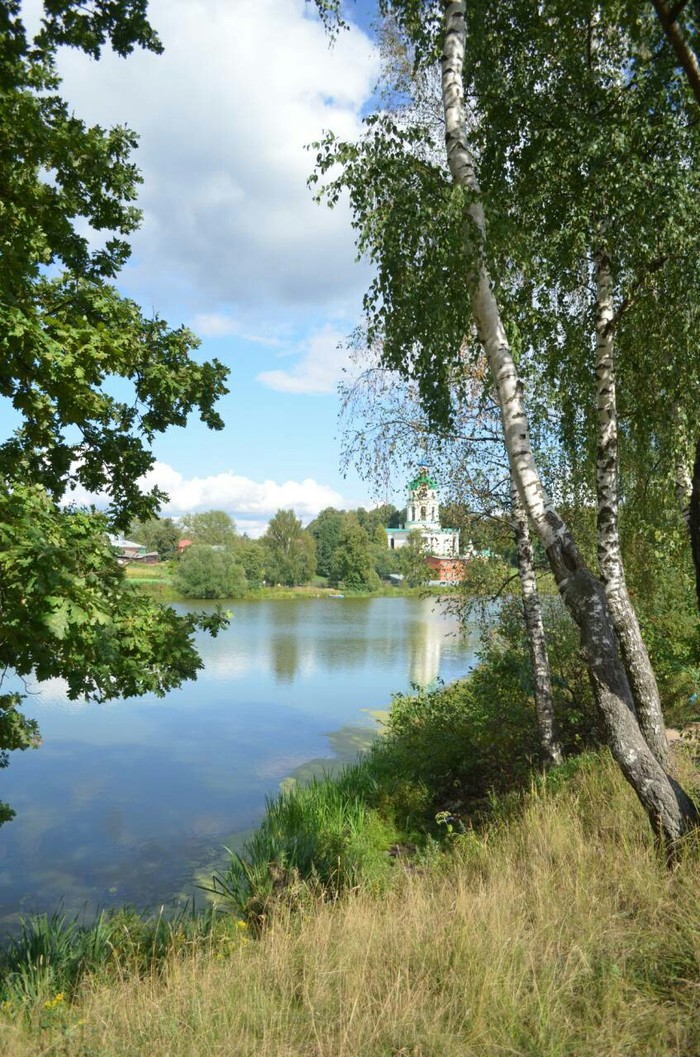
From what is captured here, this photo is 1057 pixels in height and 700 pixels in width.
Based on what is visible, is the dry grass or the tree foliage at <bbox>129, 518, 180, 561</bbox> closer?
the dry grass

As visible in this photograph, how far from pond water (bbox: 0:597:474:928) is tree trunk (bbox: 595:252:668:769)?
511cm

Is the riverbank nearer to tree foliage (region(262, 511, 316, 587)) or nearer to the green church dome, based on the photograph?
tree foliage (region(262, 511, 316, 587))

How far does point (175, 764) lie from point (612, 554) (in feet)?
35.8

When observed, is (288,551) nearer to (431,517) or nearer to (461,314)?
(431,517)

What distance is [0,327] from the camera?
5.48 metres

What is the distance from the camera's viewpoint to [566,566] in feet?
16.8

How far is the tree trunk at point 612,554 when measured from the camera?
17.5 feet

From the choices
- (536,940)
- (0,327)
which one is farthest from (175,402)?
(536,940)

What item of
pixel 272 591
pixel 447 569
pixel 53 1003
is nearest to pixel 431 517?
pixel 447 569

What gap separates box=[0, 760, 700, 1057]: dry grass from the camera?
289 cm

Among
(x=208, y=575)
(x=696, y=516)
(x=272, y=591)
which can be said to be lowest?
(x=272, y=591)

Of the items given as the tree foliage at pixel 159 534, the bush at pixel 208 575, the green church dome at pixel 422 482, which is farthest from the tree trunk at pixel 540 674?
the tree foliage at pixel 159 534

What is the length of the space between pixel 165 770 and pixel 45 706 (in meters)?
7.37

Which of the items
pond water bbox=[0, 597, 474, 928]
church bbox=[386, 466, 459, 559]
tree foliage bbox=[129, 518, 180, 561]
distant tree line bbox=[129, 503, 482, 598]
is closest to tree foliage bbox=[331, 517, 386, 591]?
distant tree line bbox=[129, 503, 482, 598]
